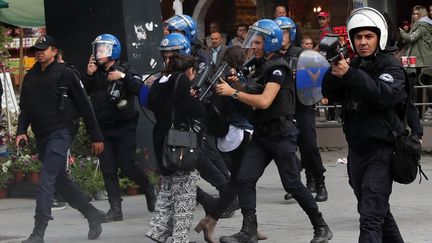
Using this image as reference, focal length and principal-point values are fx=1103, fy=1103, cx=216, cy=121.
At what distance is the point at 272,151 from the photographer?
29.0 feet

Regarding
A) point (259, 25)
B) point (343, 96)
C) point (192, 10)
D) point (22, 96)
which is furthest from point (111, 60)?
Result: point (192, 10)

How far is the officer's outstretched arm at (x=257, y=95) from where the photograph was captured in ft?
27.2

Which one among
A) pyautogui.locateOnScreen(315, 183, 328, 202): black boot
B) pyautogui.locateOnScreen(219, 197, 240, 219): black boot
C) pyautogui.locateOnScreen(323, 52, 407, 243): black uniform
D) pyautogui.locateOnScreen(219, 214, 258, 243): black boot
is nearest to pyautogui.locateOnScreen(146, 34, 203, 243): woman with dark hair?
pyautogui.locateOnScreen(219, 214, 258, 243): black boot

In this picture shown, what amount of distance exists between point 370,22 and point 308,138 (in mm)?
4582

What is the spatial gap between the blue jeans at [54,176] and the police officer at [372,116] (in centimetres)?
310

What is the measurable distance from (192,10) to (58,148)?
15.7 metres

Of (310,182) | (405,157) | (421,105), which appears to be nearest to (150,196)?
(310,182)

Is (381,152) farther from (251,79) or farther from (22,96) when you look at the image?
(22,96)

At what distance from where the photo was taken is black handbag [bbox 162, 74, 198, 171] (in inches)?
327

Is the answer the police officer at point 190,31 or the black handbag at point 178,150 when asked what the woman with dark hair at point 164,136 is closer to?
the black handbag at point 178,150

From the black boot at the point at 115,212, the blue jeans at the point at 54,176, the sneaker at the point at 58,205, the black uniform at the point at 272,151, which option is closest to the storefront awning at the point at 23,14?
the sneaker at the point at 58,205

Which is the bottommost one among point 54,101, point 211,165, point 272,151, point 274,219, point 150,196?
point 274,219

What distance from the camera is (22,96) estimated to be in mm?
9656

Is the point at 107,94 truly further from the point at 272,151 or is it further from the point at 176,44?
the point at 272,151
